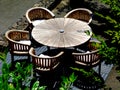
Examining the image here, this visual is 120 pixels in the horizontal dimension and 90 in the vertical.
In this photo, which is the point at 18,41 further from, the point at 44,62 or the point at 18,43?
the point at 44,62

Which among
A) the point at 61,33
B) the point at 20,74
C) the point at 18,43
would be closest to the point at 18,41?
the point at 18,43

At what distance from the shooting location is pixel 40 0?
37.4 feet

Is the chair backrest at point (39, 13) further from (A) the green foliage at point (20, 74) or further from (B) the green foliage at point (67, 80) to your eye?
(B) the green foliage at point (67, 80)

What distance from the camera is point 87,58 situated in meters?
7.92

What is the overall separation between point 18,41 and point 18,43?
0.63 meters

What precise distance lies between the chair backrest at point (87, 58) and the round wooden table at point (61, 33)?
0.37 m

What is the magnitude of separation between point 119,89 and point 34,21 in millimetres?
3394

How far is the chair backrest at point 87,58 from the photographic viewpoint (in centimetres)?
788

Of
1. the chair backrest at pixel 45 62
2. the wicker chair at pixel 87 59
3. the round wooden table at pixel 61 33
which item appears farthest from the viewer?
the round wooden table at pixel 61 33

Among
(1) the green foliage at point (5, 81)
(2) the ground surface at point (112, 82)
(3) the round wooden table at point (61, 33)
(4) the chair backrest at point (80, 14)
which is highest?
(1) the green foliage at point (5, 81)

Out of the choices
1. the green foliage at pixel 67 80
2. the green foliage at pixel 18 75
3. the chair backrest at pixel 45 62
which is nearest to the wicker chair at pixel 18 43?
the chair backrest at pixel 45 62

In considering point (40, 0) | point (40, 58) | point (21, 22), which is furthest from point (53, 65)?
point (40, 0)

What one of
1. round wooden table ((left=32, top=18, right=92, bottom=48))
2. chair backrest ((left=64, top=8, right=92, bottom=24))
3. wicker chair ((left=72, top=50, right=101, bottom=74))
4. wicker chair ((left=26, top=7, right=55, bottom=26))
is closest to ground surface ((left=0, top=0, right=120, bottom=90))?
wicker chair ((left=26, top=7, right=55, bottom=26))

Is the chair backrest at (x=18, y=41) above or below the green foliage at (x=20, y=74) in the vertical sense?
below
